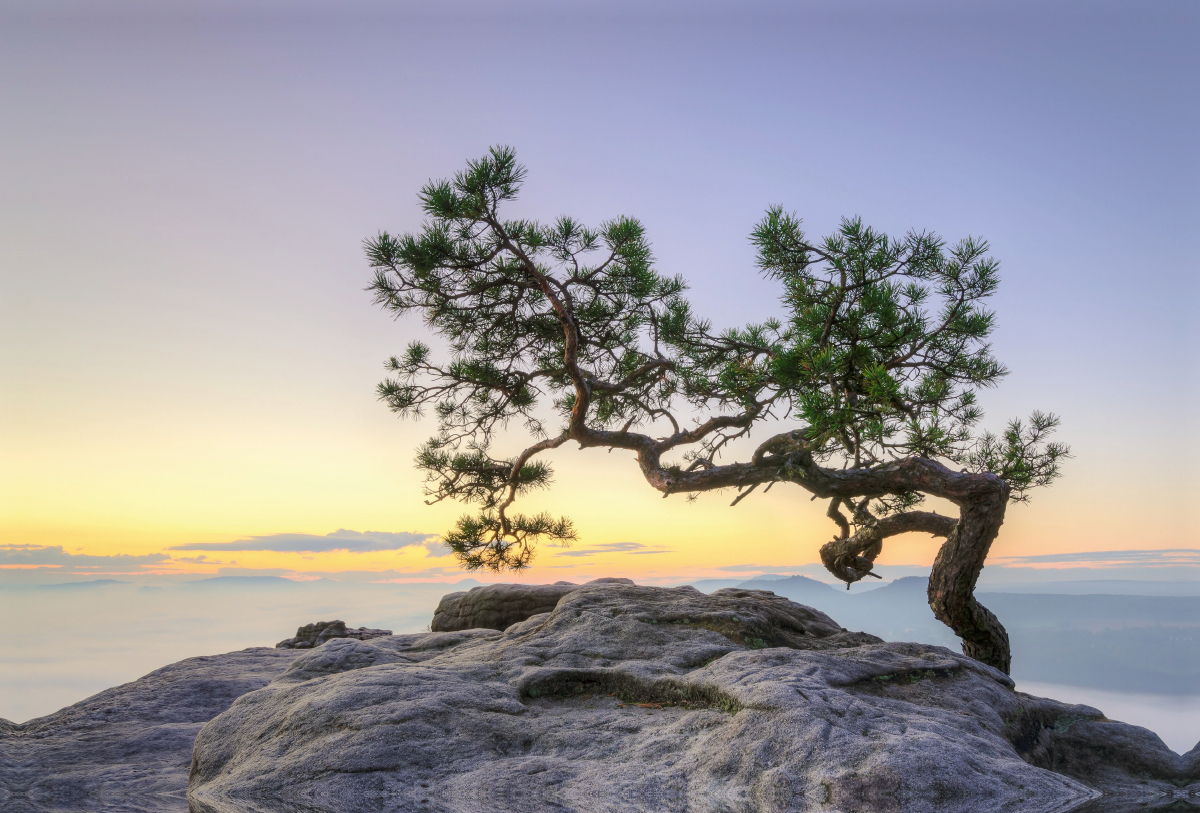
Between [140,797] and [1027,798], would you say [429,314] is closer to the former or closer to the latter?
[140,797]

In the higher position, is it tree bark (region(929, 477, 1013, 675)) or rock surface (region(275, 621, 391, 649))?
tree bark (region(929, 477, 1013, 675))

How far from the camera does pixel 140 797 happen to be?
17.2 ft

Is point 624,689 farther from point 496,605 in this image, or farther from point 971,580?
point 496,605

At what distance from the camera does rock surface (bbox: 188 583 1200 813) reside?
3.91 meters

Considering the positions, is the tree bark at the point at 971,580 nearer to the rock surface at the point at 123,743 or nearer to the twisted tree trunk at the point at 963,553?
the twisted tree trunk at the point at 963,553

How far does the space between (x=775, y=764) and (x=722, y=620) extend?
234 centimetres

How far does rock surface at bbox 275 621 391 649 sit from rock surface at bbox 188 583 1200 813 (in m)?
4.89

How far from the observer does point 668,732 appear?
450 cm

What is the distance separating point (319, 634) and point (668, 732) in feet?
26.7

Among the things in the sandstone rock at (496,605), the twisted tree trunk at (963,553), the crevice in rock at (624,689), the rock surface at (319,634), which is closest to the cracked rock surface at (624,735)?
the crevice in rock at (624,689)

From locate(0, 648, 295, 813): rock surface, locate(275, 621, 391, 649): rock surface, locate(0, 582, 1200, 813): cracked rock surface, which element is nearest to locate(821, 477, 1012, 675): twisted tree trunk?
locate(0, 582, 1200, 813): cracked rock surface

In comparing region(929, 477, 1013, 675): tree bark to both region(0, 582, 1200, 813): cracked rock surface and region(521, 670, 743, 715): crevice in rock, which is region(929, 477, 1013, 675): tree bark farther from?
region(521, 670, 743, 715): crevice in rock

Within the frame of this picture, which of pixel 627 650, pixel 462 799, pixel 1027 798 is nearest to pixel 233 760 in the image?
pixel 462 799

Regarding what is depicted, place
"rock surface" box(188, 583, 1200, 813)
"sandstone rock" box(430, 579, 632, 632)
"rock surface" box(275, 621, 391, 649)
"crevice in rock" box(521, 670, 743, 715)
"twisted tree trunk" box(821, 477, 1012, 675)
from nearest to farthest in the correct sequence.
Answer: "rock surface" box(188, 583, 1200, 813)
"crevice in rock" box(521, 670, 743, 715)
"twisted tree trunk" box(821, 477, 1012, 675)
"sandstone rock" box(430, 579, 632, 632)
"rock surface" box(275, 621, 391, 649)
